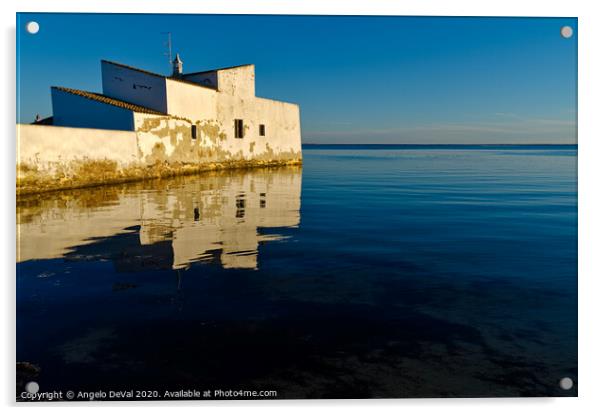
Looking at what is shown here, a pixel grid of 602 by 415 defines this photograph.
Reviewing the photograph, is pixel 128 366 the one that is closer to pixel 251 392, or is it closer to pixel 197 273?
pixel 251 392

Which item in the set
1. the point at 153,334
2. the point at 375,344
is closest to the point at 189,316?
the point at 153,334

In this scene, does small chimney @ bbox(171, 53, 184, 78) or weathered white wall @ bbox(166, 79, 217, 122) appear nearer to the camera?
weathered white wall @ bbox(166, 79, 217, 122)

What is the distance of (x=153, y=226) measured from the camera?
6879 mm

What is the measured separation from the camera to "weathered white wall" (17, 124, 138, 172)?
11000mm

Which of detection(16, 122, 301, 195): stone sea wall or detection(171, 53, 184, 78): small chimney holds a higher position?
detection(171, 53, 184, 78): small chimney

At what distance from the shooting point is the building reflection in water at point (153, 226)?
199 inches

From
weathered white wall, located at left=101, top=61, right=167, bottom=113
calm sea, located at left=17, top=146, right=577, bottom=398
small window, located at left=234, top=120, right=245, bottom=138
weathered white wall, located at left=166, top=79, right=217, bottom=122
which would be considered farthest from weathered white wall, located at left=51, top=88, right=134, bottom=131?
calm sea, located at left=17, top=146, right=577, bottom=398

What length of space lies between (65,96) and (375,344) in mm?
17836

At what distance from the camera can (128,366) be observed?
8.48 feet

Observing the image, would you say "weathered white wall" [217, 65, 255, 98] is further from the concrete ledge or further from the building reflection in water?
the building reflection in water

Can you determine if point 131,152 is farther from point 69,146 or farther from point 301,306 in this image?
point 301,306

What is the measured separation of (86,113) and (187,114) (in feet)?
13.9

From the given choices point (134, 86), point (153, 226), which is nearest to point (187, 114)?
point (134, 86)

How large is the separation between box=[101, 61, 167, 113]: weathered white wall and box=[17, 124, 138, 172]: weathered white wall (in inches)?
136
